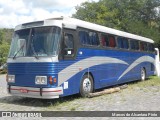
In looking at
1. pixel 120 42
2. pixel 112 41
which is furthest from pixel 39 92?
pixel 120 42

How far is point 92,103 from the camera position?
11.5 metres

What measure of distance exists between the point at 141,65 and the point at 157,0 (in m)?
41.0

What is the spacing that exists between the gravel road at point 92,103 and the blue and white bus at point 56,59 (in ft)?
1.38

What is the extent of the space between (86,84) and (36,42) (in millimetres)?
2859

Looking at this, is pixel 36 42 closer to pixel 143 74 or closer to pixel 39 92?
pixel 39 92

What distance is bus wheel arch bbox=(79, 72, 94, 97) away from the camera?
41.7 feet

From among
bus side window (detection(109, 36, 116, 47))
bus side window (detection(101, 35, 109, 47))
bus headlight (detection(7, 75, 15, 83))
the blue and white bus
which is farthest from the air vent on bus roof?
bus side window (detection(109, 36, 116, 47))

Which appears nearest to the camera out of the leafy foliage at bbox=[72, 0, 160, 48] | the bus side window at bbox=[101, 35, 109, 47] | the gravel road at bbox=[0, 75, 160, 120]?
the gravel road at bbox=[0, 75, 160, 120]

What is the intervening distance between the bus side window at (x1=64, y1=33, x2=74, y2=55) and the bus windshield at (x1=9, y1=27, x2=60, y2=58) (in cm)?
45

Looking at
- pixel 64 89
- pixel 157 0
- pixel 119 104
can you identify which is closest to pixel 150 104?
pixel 119 104

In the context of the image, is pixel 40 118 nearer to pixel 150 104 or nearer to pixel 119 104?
pixel 119 104

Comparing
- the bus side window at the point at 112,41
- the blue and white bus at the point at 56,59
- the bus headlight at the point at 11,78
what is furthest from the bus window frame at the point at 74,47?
the bus side window at the point at 112,41

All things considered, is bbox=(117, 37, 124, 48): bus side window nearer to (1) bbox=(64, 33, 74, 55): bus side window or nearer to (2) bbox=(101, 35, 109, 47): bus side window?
(2) bbox=(101, 35, 109, 47): bus side window

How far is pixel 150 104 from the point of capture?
1097cm
